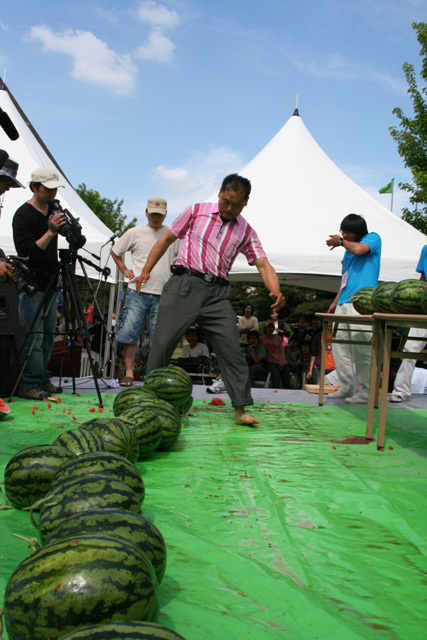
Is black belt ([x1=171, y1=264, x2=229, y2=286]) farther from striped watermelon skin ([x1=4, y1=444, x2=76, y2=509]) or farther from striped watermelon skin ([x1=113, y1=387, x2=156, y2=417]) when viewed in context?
striped watermelon skin ([x1=4, y1=444, x2=76, y2=509])

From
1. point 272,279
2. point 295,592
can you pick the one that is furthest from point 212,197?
point 295,592

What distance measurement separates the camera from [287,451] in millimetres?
3447

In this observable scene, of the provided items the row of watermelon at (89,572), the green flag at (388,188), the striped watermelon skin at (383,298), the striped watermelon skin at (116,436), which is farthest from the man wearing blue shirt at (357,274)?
the green flag at (388,188)

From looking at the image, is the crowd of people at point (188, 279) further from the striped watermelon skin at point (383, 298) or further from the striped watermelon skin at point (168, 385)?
the striped watermelon skin at point (383, 298)

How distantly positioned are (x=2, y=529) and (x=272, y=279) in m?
3.01

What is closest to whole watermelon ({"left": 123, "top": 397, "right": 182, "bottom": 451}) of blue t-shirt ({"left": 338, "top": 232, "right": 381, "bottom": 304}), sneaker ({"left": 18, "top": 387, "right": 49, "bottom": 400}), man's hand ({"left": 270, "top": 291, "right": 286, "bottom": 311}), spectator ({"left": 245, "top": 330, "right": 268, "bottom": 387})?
man's hand ({"left": 270, "top": 291, "right": 286, "bottom": 311})

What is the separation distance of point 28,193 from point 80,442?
7245 mm

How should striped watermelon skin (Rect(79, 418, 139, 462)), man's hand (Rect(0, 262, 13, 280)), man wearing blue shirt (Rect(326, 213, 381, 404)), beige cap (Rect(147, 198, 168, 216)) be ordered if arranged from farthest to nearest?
beige cap (Rect(147, 198, 168, 216)) < man wearing blue shirt (Rect(326, 213, 381, 404)) < man's hand (Rect(0, 262, 13, 280)) < striped watermelon skin (Rect(79, 418, 139, 462))

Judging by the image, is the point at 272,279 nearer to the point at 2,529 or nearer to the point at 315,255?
the point at 2,529

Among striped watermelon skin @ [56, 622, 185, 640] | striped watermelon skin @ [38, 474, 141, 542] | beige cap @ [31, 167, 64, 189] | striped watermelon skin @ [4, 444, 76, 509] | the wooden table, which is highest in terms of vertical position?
beige cap @ [31, 167, 64, 189]

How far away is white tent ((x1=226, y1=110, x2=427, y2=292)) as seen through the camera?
8.34m

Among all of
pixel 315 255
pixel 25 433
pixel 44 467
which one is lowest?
pixel 25 433

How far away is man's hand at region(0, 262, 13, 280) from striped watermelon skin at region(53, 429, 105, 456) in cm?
243

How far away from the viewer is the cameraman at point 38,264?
506 cm
